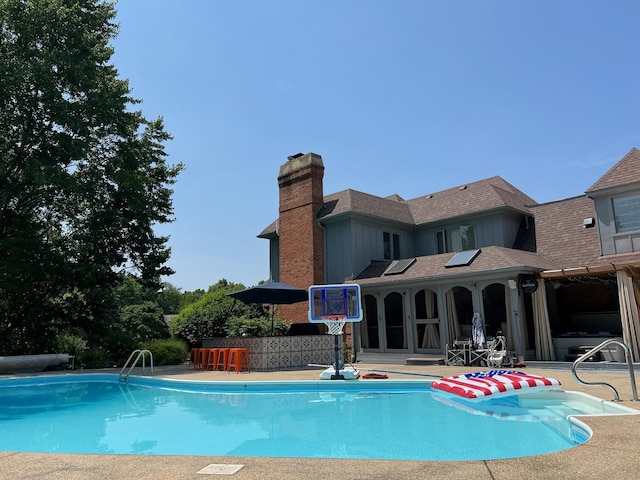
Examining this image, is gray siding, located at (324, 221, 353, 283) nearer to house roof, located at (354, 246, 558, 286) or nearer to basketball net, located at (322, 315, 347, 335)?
house roof, located at (354, 246, 558, 286)

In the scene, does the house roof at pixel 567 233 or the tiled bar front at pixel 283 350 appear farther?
the house roof at pixel 567 233

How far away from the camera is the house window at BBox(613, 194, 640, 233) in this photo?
535 inches

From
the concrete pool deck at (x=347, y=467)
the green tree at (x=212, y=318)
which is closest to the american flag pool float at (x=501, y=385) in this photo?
the concrete pool deck at (x=347, y=467)

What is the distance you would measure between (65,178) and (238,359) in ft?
29.3

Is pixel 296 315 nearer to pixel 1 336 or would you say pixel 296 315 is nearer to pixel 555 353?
pixel 555 353

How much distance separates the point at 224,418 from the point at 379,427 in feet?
9.11

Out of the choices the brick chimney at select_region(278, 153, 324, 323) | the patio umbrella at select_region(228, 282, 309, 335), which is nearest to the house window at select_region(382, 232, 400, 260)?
the brick chimney at select_region(278, 153, 324, 323)

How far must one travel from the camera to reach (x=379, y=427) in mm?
7191

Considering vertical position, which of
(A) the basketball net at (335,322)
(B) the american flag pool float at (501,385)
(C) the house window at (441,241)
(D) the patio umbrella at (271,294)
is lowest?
(B) the american flag pool float at (501,385)

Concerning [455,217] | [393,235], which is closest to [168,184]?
[393,235]

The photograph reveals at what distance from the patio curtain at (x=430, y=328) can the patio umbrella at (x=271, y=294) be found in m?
4.19

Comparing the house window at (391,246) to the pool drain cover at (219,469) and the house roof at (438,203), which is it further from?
the pool drain cover at (219,469)

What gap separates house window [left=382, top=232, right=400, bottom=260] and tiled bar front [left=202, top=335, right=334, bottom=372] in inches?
225

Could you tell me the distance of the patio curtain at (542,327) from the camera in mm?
13719
